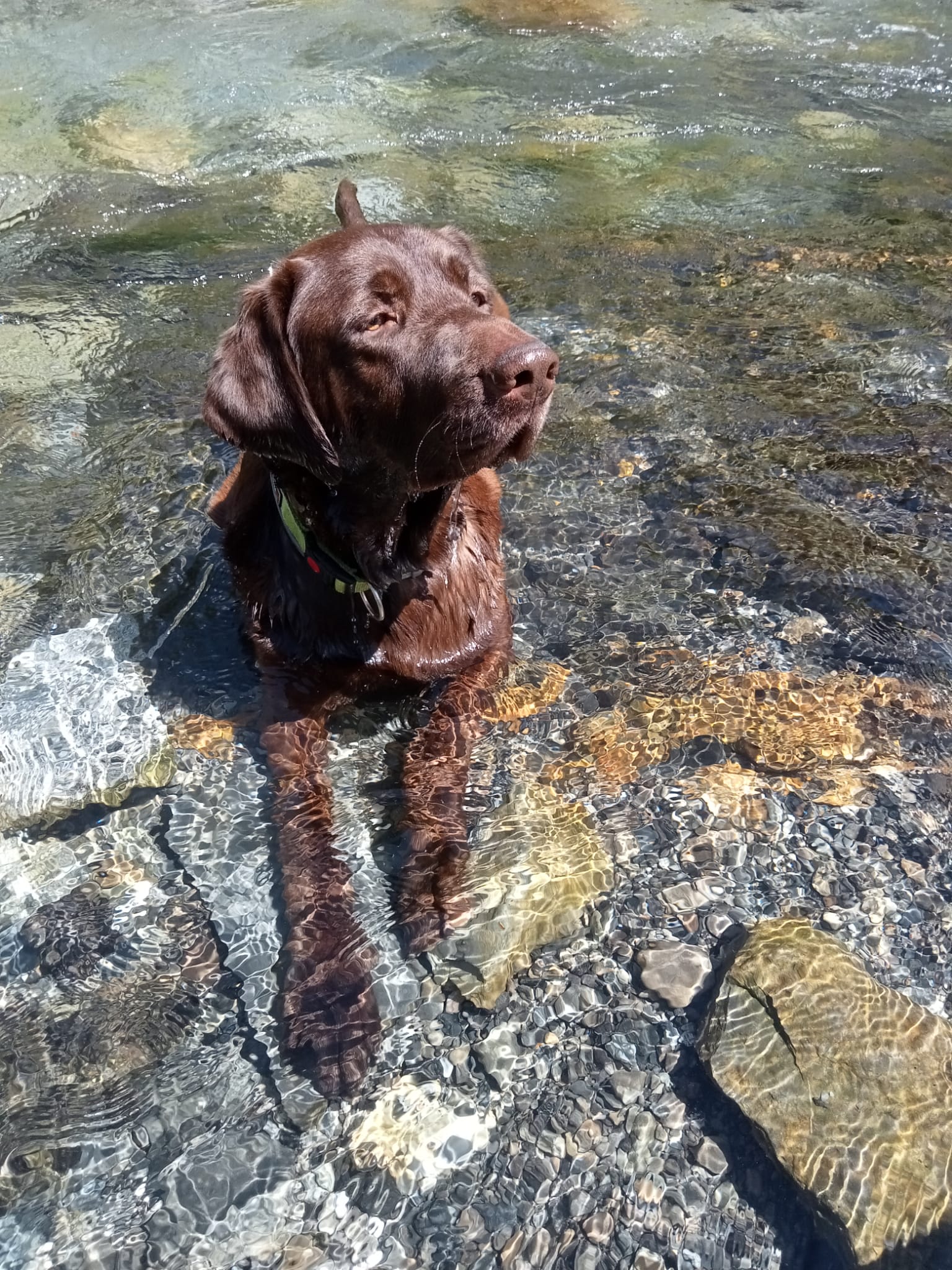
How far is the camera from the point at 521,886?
3.07 m

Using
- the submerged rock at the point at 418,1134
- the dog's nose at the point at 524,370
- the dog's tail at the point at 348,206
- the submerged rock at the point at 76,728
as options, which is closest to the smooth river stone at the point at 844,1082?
Result: the submerged rock at the point at 418,1134

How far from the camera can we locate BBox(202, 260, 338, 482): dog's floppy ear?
10.2ft

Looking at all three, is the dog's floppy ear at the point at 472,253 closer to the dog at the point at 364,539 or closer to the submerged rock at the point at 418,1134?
the dog at the point at 364,539

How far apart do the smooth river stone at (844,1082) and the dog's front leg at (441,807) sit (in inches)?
31.4

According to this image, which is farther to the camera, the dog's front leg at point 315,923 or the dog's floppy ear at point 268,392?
the dog's floppy ear at point 268,392

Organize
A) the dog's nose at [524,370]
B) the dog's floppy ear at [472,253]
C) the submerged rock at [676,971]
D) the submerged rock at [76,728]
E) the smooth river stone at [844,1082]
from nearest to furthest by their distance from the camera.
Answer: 1. the smooth river stone at [844,1082]
2. the dog's nose at [524,370]
3. the submerged rock at [676,971]
4. the dog's floppy ear at [472,253]
5. the submerged rock at [76,728]

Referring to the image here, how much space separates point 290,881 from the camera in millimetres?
3098

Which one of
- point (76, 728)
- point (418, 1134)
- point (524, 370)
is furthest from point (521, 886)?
point (76, 728)

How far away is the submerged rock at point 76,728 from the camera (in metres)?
3.49

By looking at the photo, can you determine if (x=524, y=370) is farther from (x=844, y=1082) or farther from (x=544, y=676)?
(x=844, y=1082)

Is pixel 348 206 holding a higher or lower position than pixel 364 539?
higher

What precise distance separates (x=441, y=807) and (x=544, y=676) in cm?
74

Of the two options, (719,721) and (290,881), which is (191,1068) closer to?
(290,881)

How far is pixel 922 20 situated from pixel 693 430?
29.6 ft
